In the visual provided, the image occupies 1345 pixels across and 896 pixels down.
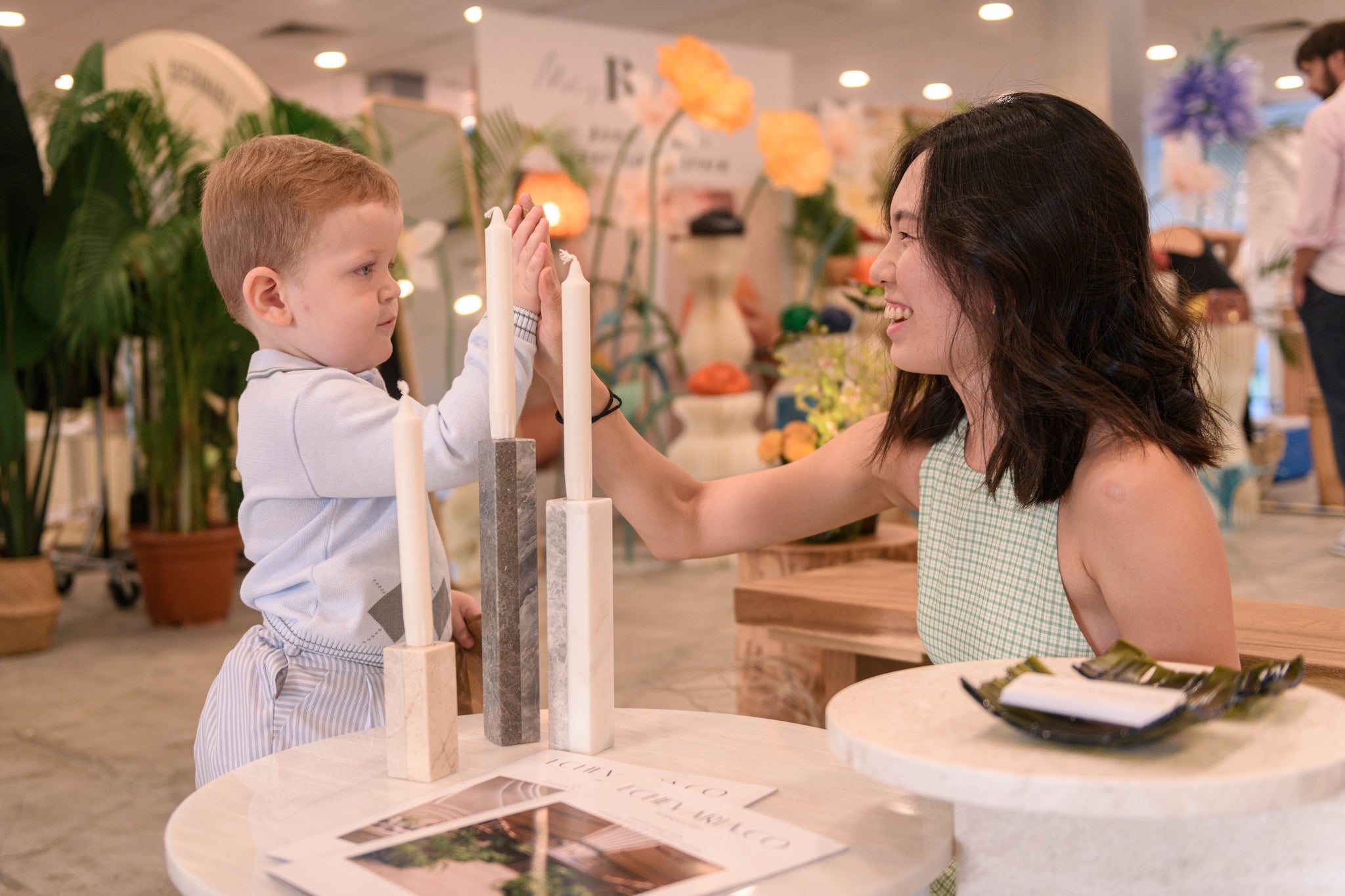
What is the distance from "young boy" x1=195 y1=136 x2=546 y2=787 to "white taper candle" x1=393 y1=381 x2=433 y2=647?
0.96ft

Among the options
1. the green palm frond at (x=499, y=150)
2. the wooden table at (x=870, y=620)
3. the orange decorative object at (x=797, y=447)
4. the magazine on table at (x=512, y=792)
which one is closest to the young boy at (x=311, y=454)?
the magazine on table at (x=512, y=792)

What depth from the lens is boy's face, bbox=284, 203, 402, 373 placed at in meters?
1.20

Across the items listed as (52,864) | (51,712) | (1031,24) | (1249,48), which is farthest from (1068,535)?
(1249,48)

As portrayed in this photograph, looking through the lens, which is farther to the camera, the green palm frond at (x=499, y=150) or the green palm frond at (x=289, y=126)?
the green palm frond at (x=499, y=150)

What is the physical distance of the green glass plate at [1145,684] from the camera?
0.68m

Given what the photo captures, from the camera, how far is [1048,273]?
1108mm

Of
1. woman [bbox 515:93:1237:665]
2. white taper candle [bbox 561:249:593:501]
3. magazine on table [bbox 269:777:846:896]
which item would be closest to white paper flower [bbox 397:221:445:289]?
woman [bbox 515:93:1237:665]

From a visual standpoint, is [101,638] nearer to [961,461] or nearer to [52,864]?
[52,864]

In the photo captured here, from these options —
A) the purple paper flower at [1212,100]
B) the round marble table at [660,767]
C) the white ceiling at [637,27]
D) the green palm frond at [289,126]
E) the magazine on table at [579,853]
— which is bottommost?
the round marble table at [660,767]

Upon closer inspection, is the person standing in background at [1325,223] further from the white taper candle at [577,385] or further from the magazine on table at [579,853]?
the magazine on table at [579,853]

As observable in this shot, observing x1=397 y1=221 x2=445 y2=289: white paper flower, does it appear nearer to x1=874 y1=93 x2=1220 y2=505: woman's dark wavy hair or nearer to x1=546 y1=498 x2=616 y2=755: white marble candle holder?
x1=874 y1=93 x2=1220 y2=505: woman's dark wavy hair

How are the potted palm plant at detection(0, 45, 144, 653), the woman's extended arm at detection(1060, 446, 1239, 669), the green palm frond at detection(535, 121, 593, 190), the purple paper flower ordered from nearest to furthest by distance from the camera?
the woman's extended arm at detection(1060, 446, 1239, 669)
the potted palm plant at detection(0, 45, 144, 653)
the green palm frond at detection(535, 121, 593, 190)
the purple paper flower

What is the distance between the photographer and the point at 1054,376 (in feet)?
3.60

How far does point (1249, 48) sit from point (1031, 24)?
2.46 metres
